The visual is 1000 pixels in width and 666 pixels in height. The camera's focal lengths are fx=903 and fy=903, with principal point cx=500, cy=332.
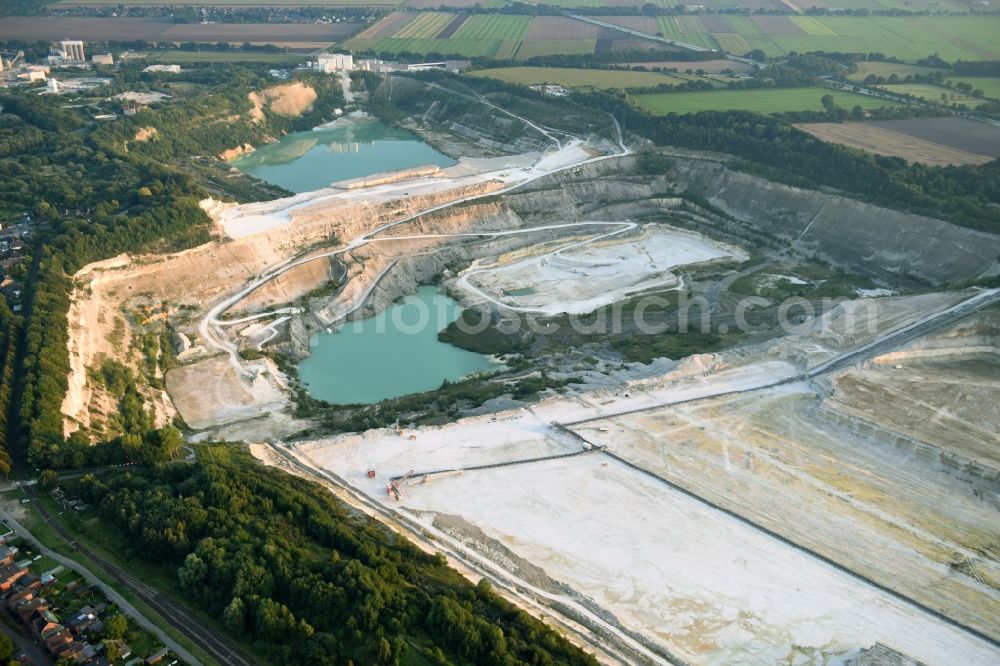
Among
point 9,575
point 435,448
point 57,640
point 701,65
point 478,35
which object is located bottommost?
point 435,448

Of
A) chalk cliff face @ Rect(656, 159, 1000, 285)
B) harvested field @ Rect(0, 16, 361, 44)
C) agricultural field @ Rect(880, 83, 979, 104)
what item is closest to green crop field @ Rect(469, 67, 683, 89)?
agricultural field @ Rect(880, 83, 979, 104)

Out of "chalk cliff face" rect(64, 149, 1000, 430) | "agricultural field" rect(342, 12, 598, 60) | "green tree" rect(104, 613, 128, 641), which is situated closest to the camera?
"green tree" rect(104, 613, 128, 641)

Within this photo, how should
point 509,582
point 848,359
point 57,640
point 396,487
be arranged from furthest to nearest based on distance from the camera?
1. point 848,359
2. point 396,487
3. point 509,582
4. point 57,640

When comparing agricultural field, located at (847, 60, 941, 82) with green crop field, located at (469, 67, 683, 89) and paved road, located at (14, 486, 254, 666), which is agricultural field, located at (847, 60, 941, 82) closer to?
green crop field, located at (469, 67, 683, 89)

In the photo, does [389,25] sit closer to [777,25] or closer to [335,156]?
[335,156]

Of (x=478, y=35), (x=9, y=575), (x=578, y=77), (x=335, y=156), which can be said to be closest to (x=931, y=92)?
(x=578, y=77)
